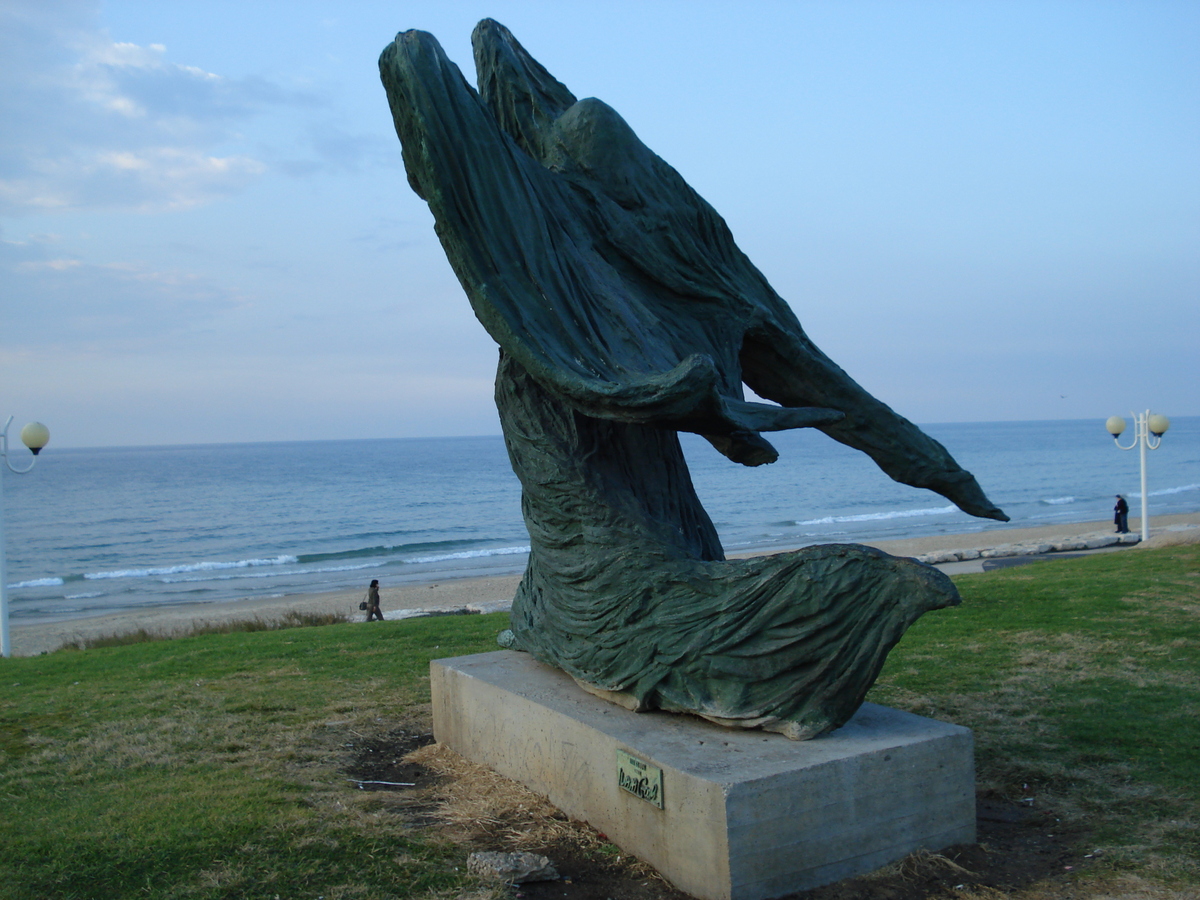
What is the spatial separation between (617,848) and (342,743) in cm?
247

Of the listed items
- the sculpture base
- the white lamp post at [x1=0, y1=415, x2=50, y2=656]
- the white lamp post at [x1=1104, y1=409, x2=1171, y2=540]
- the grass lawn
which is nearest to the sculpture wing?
the sculpture base

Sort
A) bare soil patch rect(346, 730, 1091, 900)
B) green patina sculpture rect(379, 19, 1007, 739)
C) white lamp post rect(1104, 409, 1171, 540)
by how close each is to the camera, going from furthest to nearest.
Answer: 1. white lamp post rect(1104, 409, 1171, 540)
2. green patina sculpture rect(379, 19, 1007, 739)
3. bare soil patch rect(346, 730, 1091, 900)

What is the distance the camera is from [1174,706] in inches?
235

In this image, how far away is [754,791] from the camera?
3533 millimetres

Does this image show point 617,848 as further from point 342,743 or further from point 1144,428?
point 1144,428

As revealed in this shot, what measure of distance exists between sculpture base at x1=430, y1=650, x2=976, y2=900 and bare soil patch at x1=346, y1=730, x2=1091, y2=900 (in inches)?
2.9

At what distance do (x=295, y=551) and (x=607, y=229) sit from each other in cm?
3491

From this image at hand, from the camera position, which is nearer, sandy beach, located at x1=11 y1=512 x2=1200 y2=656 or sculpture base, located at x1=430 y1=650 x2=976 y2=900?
sculpture base, located at x1=430 y1=650 x2=976 y2=900

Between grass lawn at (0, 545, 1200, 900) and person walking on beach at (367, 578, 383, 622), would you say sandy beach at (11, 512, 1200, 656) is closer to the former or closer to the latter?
person walking on beach at (367, 578, 383, 622)

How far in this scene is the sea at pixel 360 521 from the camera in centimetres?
2977

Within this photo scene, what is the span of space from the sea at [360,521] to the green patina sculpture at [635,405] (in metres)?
22.7

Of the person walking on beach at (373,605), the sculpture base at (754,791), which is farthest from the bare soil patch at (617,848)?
the person walking on beach at (373,605)

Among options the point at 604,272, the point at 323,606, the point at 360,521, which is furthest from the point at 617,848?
the point at 360,521

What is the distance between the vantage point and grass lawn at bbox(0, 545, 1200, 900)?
12.9ft
